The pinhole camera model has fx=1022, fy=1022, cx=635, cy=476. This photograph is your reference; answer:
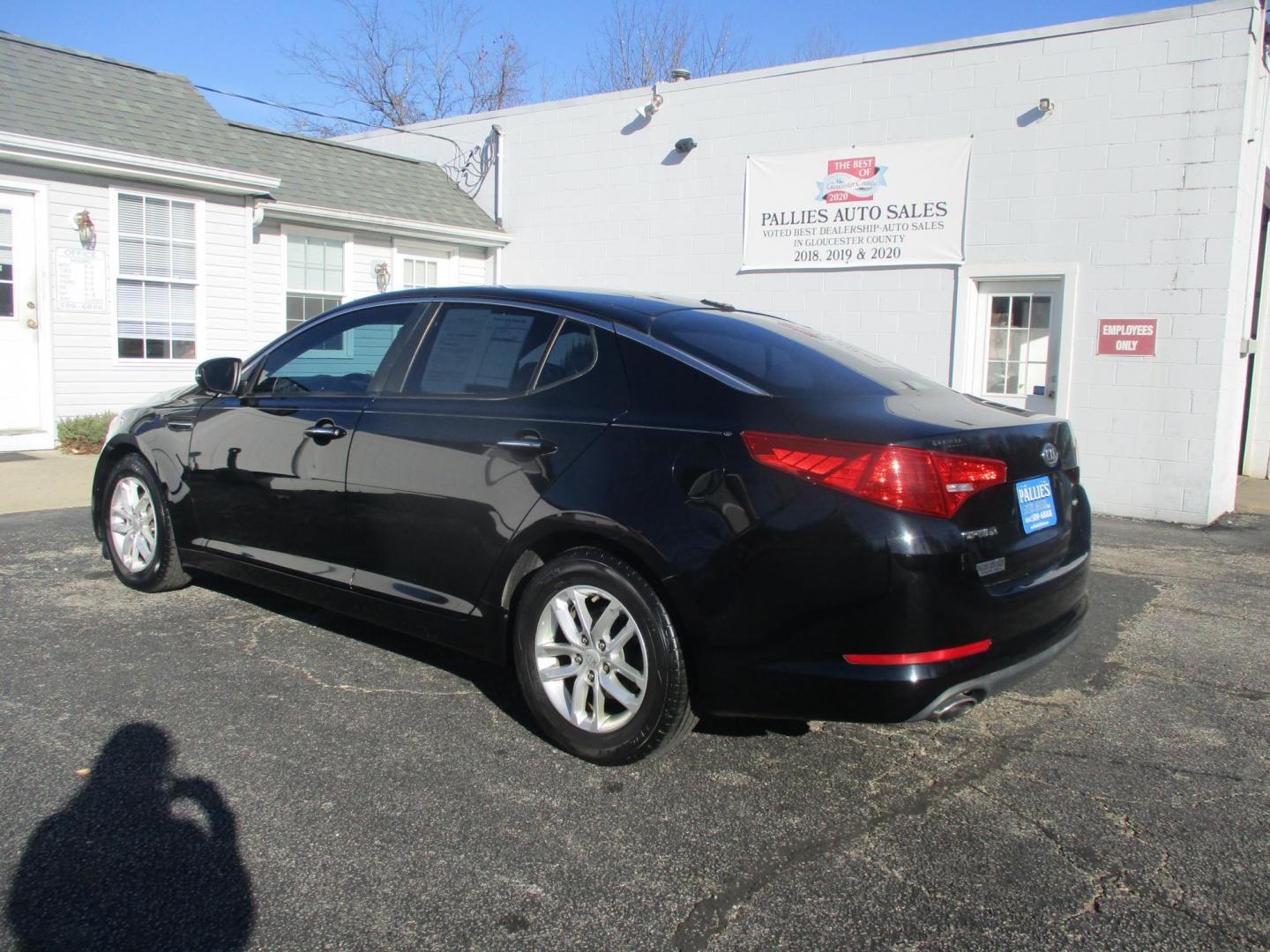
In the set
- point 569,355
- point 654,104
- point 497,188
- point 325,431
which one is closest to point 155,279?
point 497,188

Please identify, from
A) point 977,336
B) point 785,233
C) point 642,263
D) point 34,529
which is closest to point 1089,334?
point 977,336

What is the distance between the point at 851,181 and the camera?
10.9m

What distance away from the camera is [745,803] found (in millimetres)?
3188

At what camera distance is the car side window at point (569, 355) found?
3633 millimetres

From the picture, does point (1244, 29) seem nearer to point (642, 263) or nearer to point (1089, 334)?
point (1089, 334)

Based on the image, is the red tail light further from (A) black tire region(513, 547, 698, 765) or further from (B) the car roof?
(B) the car roof

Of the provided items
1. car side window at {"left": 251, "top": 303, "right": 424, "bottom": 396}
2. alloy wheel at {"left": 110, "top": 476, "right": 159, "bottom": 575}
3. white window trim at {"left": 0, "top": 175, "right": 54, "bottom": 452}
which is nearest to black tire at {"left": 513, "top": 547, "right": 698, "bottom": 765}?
car side window at {"left": 251, "top": 303, "right": 424, "bottom": 396}

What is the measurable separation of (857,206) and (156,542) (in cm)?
808

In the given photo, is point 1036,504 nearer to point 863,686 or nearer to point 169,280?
point 863,686

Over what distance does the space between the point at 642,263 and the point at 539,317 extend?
29.6 feet

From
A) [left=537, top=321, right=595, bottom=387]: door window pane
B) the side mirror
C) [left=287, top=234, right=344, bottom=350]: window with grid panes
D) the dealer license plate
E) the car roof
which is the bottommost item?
the dealer license plate

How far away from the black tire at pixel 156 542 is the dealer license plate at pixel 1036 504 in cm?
397

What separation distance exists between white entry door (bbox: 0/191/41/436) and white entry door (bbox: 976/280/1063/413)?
9.41 meters

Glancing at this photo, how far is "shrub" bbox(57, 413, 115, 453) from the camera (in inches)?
405
